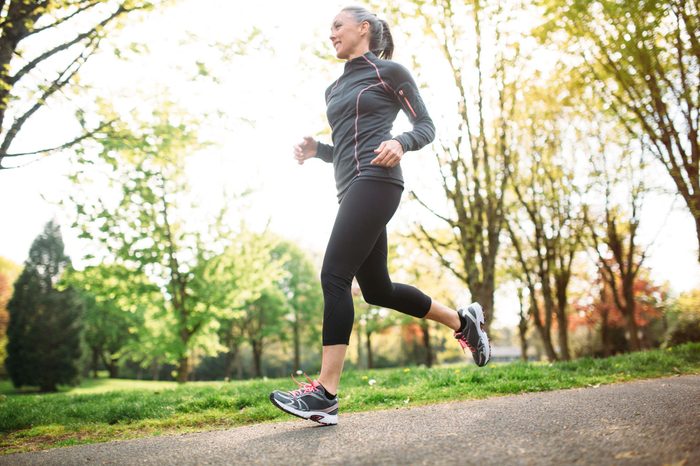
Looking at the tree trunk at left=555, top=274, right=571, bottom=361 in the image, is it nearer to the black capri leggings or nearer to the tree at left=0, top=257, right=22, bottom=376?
the black capri leggings

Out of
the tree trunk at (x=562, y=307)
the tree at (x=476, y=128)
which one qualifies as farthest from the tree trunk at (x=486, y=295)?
the tree trunk at (x=562, y=307)

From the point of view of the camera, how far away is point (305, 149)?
3.63m

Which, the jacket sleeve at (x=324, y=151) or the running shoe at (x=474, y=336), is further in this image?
the jacket sleeve at (x=324, y=151)

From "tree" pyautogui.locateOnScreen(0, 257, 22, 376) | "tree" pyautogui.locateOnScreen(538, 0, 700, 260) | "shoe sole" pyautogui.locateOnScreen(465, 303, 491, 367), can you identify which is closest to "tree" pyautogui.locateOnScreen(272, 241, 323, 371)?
"tree" pyautogui.locateOnScreen(0, 257, 22, 376)

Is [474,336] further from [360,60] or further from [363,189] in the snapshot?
[360,60]

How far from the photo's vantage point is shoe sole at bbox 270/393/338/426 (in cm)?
259

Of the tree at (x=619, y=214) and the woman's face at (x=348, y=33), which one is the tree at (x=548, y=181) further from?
the woman's face at (x=348, y=33)

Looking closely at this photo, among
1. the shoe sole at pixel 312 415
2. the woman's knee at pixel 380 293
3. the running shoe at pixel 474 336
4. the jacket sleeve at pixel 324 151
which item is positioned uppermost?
the jacket sleeve at pixel 324 151

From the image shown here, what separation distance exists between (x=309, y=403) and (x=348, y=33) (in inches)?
92.5

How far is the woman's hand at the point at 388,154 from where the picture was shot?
2.79m

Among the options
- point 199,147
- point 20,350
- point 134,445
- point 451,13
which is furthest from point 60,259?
point 134,445

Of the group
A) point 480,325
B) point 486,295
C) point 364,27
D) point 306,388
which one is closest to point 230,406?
point 306,388

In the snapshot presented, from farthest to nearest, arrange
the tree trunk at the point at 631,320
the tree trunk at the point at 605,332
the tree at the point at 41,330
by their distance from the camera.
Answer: the tree at the point at 41,330
the tree trunk at the point at 605,332
the tree trunk at the point at 631,320

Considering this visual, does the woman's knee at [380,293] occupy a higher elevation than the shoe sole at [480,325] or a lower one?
higher
